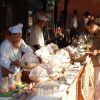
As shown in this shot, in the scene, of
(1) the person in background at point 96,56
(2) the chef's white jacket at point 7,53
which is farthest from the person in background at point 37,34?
(2) the chef's white jacket at point 7,53

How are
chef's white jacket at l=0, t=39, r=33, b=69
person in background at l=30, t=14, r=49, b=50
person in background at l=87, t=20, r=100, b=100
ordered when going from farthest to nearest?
person in background at l=30, t=14, r=49, b=50 < person in background at l=87, t=20, r=100, b=100 < chef's white jacket at l=0, t=39, r=33, b=69

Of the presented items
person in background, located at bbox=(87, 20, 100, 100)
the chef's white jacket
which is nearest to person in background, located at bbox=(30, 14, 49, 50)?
person in background, located at bbox=(87, 20, 100, 100)

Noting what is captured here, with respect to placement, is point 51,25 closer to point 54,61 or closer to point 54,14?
point 54,14

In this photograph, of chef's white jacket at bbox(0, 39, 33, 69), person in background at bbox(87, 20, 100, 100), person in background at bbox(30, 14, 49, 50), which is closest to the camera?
chef's white jacket at bbox(0, 39, 33, 69)

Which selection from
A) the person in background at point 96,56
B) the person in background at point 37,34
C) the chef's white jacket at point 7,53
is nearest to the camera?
the chef's white jacket at point 7,53

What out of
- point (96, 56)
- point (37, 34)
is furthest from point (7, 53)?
point (37, 34)

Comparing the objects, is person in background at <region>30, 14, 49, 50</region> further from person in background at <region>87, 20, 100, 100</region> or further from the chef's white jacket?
the chef's white jacket

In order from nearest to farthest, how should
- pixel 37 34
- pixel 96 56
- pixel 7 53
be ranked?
pixel 7 53 < pixel 96 56 < pixel 37 34

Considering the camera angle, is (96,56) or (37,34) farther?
(37,34)

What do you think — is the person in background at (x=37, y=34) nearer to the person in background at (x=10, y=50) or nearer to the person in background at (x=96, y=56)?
the person in background at (x=96, y=56)

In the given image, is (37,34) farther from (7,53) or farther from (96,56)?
(7,53)

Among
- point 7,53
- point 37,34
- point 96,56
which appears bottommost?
point 96,56

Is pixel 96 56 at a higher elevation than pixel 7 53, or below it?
below

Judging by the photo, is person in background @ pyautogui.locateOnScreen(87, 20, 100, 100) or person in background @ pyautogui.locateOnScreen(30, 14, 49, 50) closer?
person in background @ pyautogui.locateOnScreen(87, 20, 100, 100)
